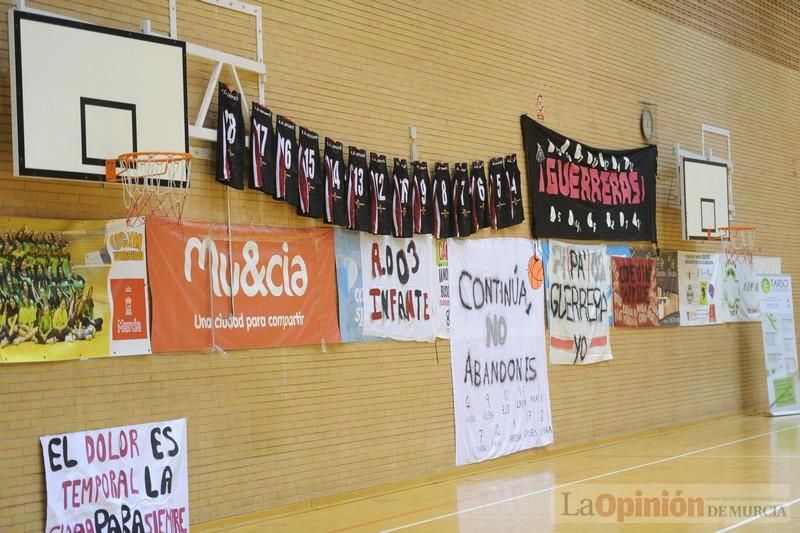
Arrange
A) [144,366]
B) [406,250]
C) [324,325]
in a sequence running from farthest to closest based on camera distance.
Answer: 1. [406,250]
2. [324,325]
3. [144,366]

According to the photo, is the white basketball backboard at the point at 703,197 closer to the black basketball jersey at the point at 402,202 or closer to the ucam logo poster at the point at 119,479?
the black basketball jersey at the point at 402,202

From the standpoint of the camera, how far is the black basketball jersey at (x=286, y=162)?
10.3 m

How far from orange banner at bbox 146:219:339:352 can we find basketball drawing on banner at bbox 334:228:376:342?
0.12 m

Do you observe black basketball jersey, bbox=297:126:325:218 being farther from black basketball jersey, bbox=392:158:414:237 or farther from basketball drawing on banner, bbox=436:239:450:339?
basketball drawing on banner, bbox=436:239:450:339

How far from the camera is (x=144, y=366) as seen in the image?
9.06m

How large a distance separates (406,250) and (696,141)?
848 cm

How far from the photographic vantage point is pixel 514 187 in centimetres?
A: 1365

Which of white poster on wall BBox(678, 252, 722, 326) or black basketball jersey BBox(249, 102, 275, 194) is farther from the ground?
black basketball jersey BBox(249, 102, 275, 194)

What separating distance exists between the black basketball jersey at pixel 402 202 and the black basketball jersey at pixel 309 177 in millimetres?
1220

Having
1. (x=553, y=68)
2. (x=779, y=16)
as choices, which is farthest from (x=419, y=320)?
(x=779, y=16)

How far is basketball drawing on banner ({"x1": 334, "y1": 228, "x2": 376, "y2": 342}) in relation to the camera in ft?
36.5

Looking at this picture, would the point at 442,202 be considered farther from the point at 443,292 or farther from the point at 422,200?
the point at 443,292

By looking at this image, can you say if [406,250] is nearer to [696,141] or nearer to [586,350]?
[586,350]

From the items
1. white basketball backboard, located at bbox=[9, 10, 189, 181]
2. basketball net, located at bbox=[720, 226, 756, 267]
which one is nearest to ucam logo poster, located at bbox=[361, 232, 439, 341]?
Answer: white basketball backboard, located at bbox=[9, 10, 189, 181]
